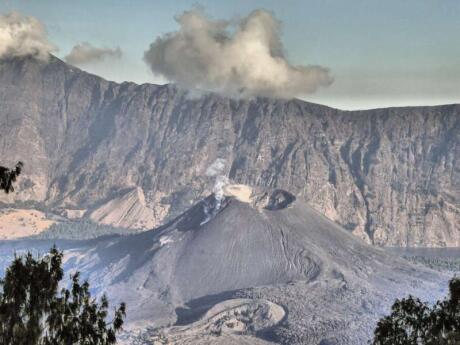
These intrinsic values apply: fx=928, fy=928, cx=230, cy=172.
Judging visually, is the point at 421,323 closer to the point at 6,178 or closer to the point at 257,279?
the point at 6,178

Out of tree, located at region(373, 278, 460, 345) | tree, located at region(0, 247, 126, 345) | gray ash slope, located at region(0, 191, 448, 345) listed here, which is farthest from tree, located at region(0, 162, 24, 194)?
gray ash slope, located at region(0, 191, 448, 345)

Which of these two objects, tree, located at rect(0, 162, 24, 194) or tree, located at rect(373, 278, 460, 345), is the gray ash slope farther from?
tree, located at rect(0, 162, 24, 194)

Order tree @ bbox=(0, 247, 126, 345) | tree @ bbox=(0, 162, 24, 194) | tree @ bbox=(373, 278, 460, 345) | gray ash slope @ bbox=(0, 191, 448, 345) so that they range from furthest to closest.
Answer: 1. gray ash slope @ bbox=(0, 191, 448, 345)
2. tree @ bbox=(373, 278, 460, 345)
3. tree @ bbox=(0, 247, 126, 345)
4. tree @ bbox=(0, 162, 24, 194)

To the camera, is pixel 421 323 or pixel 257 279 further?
pixel 257 279

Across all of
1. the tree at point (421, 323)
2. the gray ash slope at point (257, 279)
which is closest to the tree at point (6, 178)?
the tree at point (421, 323)

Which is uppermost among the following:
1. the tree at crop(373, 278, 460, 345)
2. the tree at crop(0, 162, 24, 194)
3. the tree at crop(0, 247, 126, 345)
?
the tree at crop(0, 162, 24, 194)

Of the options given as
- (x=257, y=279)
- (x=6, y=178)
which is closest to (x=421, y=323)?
(x=6, y=178)
